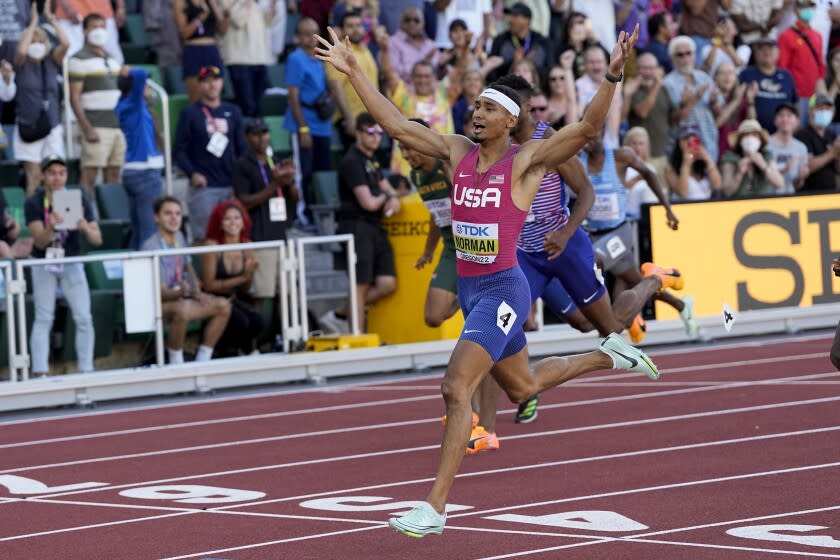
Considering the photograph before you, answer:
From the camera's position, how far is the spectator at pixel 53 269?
14727 mm

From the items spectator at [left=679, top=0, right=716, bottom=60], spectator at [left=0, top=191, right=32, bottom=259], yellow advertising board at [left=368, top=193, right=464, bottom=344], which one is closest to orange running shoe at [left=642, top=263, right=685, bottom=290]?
yellow advertising board at [left=368, top=193, right=464, bottom=344]

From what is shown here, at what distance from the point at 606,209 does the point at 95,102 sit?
5088mm

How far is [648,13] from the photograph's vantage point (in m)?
22.4

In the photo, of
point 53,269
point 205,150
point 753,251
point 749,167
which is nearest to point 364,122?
point 205,150

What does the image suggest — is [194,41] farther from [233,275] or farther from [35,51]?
[233,275]

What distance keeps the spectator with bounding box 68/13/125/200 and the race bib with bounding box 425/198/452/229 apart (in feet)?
15.3

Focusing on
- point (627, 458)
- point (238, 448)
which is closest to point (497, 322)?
point (627, 458)

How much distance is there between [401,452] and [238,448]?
4.06 ft

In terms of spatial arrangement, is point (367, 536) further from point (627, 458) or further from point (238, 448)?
point (238, 448)

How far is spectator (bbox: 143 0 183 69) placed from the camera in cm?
1846

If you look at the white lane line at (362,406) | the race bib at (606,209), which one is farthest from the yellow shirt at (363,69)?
the white lane line at (362,406)

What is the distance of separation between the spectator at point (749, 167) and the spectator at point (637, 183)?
5.11 ft

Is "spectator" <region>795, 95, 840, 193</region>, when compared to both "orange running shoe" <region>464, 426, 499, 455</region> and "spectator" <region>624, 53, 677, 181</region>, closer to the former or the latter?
"spectator" <region>624, 53, 677, 181</region>

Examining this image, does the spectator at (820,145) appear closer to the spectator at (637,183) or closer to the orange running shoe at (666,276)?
the spectator at (637,183)
